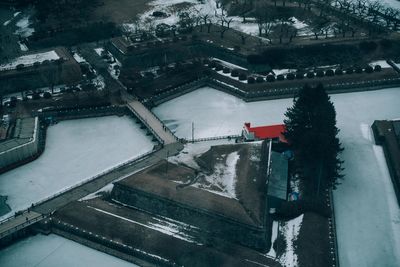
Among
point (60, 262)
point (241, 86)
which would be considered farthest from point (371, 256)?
point (241, 86)

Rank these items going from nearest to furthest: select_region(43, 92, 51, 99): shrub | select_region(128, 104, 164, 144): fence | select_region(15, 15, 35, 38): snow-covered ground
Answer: select_region(128, 104, 164, 144): fence, select_region(43, 92, 51, 99): shrub, select_region(15, 15, 35, 38): snow-covered ground

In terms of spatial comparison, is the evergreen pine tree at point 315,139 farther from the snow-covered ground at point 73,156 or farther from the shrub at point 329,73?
the shrub at point 329,73

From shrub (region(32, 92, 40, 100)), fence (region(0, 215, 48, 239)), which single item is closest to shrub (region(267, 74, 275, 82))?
shrub (region(32, 92, 40, 100))

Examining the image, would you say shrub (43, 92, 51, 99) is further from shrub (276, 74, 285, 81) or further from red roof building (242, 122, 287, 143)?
shrub (276, 74, 285, 81)

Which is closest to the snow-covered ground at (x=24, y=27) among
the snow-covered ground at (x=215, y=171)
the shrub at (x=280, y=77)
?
the shrub at (x=280, y=77)

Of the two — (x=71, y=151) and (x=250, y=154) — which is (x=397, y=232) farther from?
(x=71, y=151)
